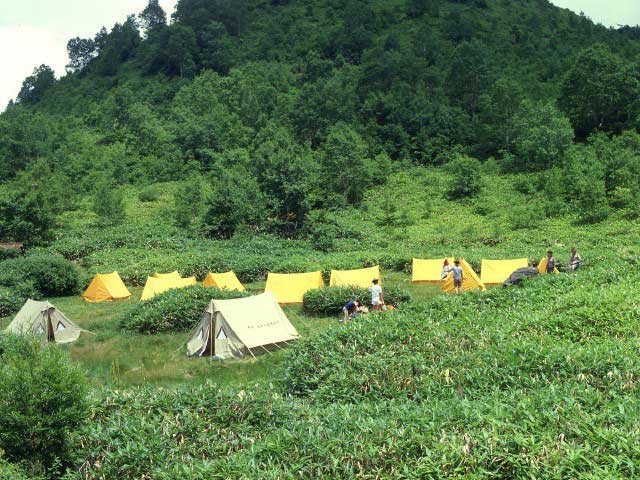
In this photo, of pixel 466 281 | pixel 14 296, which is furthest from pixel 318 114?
pixel 14 296

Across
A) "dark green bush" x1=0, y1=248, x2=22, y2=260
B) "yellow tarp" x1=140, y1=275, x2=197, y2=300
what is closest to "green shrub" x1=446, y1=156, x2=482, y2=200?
Answer: "yellow tarp" x1=140, y1=275, x2=197, y2=300

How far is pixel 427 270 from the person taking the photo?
26922 millimetres

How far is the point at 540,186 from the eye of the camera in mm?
45344

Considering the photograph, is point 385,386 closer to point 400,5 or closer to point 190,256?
point 190,256

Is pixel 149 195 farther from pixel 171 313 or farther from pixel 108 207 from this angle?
pixel 171 313

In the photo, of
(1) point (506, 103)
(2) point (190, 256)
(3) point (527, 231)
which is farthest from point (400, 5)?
(2) point (190, 256)

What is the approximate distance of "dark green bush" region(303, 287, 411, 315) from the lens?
21.2m

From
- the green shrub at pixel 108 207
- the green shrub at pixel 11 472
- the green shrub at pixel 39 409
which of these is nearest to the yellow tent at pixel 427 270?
the green shrub at pixel 39 409

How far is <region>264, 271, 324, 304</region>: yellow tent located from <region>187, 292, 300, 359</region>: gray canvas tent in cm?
610

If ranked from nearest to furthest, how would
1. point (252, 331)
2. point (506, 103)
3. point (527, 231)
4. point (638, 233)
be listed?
point (252, 331)
point (638, 233)
point (527, 231)
point (506, 103)

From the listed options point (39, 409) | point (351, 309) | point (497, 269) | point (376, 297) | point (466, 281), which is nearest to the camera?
point (39, 409)

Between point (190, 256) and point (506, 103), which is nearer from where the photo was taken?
point (190, 256)

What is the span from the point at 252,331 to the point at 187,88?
224 ft

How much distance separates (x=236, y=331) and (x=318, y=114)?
47.3 meters
